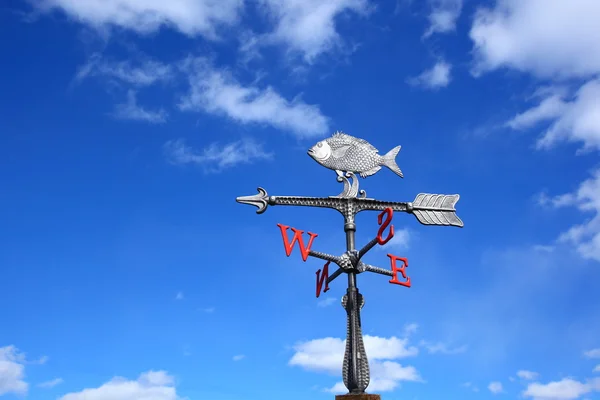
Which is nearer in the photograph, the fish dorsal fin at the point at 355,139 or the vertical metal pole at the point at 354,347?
the vertical metal pole at the point at 354,347

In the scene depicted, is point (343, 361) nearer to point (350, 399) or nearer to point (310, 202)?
point (350, 399)

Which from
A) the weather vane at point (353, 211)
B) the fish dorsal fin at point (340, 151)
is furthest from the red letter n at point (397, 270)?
the fish dorsal fin at point (340, 151)

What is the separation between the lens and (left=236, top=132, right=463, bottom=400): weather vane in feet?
40.2

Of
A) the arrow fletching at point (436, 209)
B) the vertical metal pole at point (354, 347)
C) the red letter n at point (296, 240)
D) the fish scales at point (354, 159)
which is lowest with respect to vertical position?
the vertical metal pole at point (354, 347)

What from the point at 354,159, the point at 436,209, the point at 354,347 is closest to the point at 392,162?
the point at 354,159

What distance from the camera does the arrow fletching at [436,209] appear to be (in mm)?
14203

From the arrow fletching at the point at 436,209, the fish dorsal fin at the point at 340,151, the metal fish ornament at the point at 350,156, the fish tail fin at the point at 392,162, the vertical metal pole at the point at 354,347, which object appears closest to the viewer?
the vertical metal pole at the point at 354,347

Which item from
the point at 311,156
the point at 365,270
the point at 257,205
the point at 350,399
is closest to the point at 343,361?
the point at 350,399

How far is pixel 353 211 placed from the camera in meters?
13.6

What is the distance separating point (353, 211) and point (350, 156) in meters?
1.56

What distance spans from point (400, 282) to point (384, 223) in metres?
1.82

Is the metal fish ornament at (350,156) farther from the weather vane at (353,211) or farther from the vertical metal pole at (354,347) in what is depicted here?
the vertical metal pole at (354,347)

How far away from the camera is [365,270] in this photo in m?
13.1

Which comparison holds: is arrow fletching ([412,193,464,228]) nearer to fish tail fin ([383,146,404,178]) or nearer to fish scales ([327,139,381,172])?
fish tail fin ([383,146,404,178])
